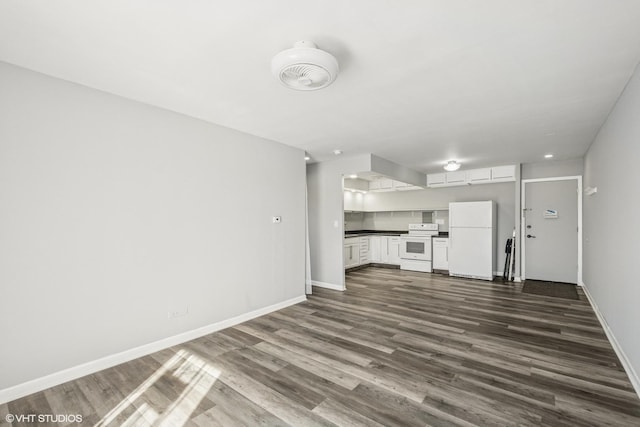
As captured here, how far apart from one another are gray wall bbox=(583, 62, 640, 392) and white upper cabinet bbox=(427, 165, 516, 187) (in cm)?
236

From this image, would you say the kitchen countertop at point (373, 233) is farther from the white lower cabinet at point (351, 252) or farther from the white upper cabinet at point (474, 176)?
the white upper cabinet at point (474, 176)

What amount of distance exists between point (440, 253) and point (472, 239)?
0.83 m

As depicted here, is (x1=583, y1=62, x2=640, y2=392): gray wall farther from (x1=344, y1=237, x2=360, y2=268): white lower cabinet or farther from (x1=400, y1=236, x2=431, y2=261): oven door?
(x1=344, y1=237, x2=360, y2=268): white lower cabinet

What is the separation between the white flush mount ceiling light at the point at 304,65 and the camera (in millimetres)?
1946

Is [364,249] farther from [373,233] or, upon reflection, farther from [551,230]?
[551,230]

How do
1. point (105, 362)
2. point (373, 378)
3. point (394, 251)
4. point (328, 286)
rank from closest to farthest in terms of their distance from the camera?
point (373, 378), point (105, 362), point (328, 286), point (394, 251)

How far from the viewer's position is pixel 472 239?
653 centimetres

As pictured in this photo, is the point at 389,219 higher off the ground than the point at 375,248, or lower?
higher

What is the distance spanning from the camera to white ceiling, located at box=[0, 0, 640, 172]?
1713 millimetres

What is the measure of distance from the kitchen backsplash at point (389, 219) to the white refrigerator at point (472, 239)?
1055mm

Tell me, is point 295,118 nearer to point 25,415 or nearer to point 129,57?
point 129,57

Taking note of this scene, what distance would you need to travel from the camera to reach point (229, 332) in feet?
11.6

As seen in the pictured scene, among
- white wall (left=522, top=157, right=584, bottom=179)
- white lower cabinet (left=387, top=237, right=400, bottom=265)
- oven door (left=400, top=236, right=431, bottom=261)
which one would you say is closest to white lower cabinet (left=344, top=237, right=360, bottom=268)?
white lower cabinet (left=387, top=237, right=400, bottom=265)

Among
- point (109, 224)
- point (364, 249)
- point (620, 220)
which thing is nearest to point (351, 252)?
point (364, 249)
